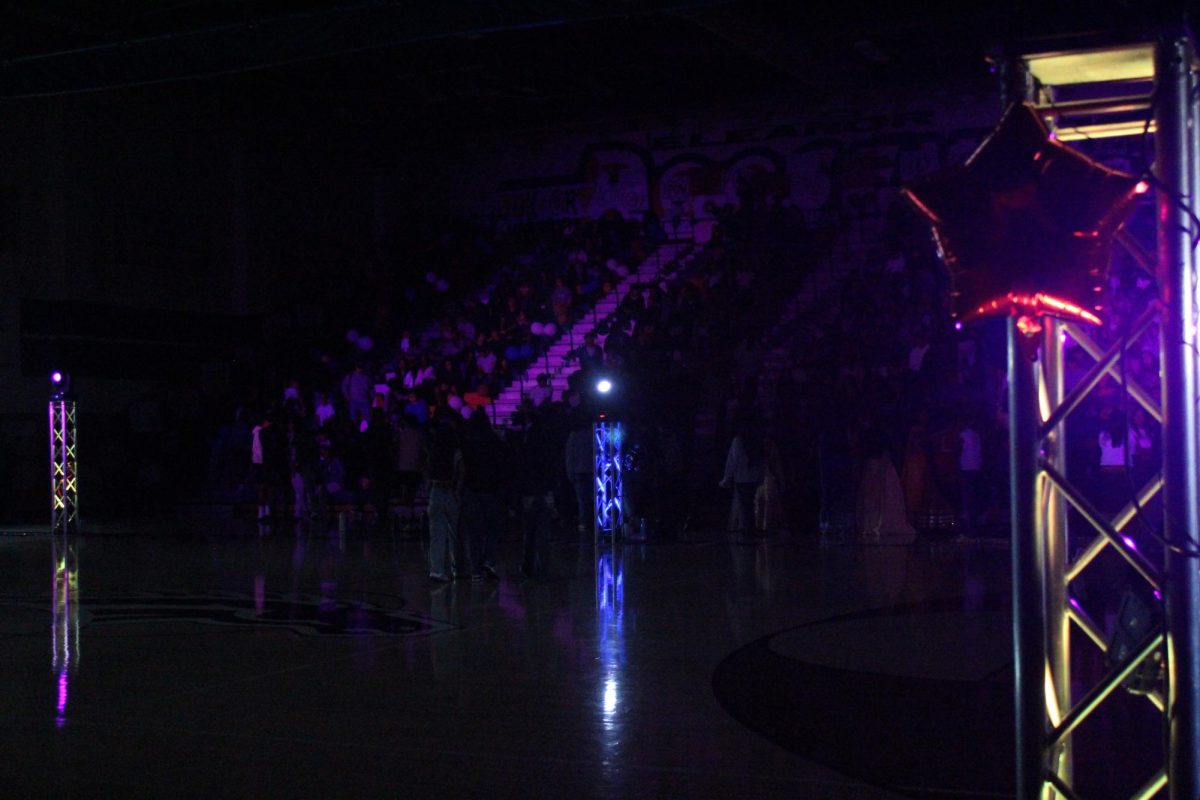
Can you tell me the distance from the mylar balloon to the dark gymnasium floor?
2.37 metres

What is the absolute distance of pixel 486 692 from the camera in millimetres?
7977

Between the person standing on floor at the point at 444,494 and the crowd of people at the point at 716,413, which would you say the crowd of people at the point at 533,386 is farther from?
the person standing on floor at the point at 444,494

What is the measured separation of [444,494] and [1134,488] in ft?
32.8

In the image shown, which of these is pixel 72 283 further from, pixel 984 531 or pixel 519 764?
pixel 519 764

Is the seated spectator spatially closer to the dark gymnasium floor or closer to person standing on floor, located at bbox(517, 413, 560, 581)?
person standing on floor, located at bbox(517, 413, 560, 581)

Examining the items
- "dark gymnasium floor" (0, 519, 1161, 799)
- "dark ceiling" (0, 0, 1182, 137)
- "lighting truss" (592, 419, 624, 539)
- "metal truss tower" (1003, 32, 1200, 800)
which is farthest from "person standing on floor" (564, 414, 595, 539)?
"metal truss tower" (1003, 32, 1200, 800)

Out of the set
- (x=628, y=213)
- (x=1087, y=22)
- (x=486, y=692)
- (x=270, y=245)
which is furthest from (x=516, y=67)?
(x=1087, y=22)

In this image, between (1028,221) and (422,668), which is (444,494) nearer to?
(422,668)

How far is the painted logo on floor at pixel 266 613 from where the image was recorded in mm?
10688

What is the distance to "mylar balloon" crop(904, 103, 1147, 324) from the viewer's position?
4184 millimetres

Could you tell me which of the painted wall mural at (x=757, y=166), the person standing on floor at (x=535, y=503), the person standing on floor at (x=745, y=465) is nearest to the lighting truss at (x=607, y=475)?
the person standing on floor at (x=745, y=465)

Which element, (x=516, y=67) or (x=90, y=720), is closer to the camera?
(x=90, y=720)

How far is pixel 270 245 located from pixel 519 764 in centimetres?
2587

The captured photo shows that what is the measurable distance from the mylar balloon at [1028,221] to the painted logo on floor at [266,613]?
22.5 feet
